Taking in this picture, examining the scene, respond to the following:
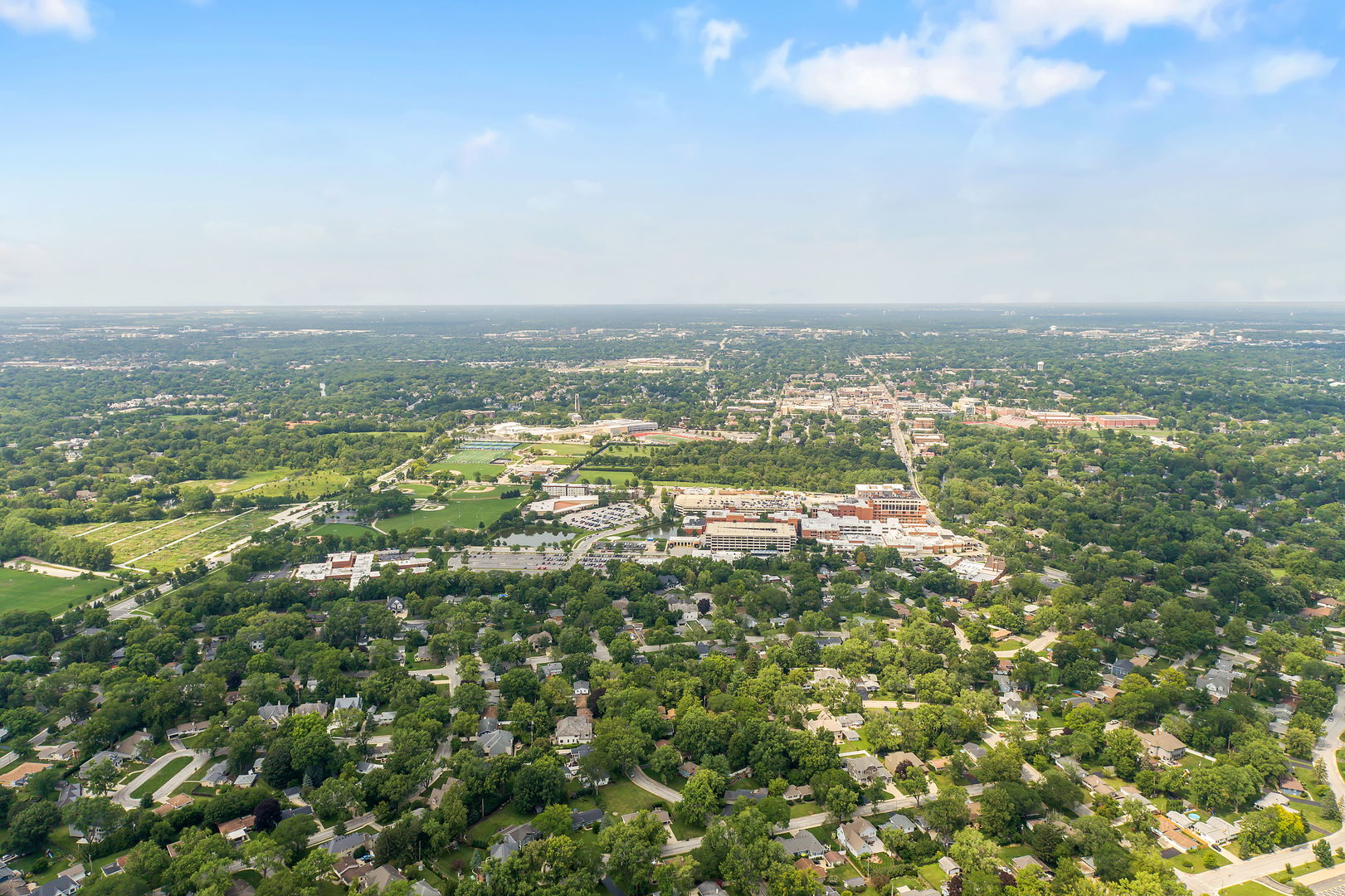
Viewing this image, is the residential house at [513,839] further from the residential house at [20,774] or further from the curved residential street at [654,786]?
the residential house at [20,774]

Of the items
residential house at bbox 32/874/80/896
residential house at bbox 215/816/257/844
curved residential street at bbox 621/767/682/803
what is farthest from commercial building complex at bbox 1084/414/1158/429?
residential house at bbox 32/874/80/896

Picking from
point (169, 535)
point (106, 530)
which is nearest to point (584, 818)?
point (169, 535)

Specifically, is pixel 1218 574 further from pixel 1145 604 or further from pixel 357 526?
pixel 357 526

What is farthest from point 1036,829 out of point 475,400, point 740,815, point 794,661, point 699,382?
point 699,382

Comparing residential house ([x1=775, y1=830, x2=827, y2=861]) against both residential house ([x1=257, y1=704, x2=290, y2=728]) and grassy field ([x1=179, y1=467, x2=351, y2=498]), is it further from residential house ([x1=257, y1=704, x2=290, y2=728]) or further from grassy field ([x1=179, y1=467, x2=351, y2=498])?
grassy field ([x1=179, y1=467, x2=351, y2=498])

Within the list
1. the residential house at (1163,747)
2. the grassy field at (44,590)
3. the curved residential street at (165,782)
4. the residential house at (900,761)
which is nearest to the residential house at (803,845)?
the residential house at (900,761)
